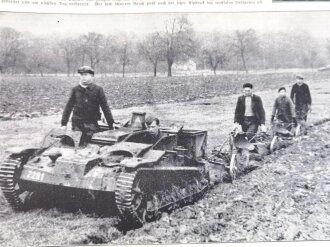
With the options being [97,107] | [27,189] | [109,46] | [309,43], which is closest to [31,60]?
[109,46]

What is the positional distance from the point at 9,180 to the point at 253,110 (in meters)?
2.79

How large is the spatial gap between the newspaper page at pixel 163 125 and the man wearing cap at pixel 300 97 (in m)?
0.02

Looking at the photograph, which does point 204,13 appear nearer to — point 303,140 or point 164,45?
point 164,45

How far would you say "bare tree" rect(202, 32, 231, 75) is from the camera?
5140mm

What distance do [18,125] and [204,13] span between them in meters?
2.54

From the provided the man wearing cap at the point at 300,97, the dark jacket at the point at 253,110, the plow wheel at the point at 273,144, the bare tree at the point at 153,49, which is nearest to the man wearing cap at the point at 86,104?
the bare tree at the point at 153,49

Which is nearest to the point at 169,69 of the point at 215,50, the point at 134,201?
the point at 215,50

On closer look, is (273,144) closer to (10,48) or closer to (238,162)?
(238,162)

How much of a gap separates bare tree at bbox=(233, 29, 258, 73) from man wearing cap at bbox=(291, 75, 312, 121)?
0.68 meters

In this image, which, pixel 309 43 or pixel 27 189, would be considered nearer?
pixel 27 189

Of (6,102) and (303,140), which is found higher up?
(6,102)

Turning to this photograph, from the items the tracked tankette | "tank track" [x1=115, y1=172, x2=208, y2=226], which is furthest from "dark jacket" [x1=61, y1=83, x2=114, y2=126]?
"tank track" [x1=115, y1=172, x2=208, y2=226]

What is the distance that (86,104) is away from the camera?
4492 mm

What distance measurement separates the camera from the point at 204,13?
14.6 ft
